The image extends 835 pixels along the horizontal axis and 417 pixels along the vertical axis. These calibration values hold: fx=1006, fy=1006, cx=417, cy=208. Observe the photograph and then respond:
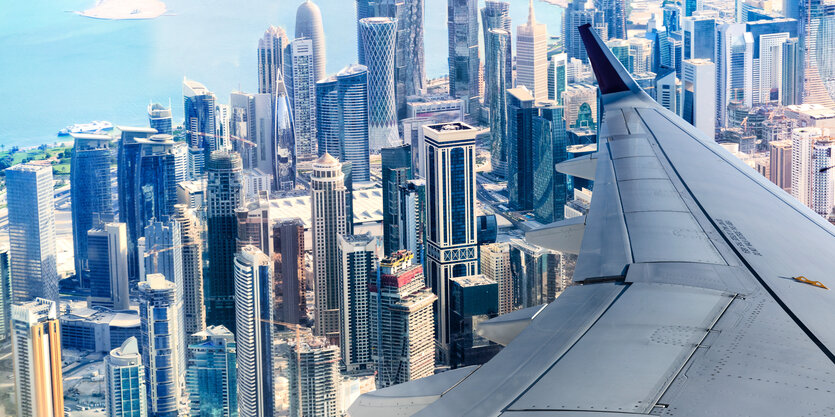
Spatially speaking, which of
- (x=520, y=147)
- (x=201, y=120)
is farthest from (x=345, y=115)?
(x=520, y=147)

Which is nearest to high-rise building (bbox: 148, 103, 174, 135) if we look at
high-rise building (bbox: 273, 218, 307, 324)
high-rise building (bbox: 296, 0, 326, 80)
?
high-rise building (bbox: 273, 218, 307, 324)

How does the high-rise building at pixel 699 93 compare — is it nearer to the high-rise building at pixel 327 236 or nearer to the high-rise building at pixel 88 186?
the high-rise building at pixel 327 236

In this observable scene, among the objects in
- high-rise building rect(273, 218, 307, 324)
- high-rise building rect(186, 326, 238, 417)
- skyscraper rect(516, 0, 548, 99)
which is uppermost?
skyscraper rect(516, 0, 548, 99)

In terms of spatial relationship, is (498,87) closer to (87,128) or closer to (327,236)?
(327,236)

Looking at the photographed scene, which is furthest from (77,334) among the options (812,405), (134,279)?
(812,405)

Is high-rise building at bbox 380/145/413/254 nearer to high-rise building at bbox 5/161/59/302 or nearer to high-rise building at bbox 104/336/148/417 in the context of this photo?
high-rise building at bbox 104/336/148/417
